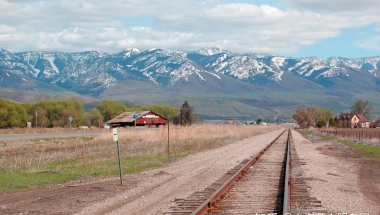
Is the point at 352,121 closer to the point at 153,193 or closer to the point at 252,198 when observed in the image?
the point at 153,193

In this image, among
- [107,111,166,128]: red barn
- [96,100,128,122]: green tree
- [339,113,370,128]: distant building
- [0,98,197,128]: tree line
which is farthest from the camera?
[96,100,128,122]: green tree

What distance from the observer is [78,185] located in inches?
673

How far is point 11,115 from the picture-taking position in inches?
4845

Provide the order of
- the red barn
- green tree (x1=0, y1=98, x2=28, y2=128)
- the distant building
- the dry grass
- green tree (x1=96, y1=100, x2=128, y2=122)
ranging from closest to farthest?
the dry grass → the red barn → green tree (x1=0, y1=98, x2=28, y2=128) → the distant building → green tree (x1=96, y1=100, x2=128, y2=122)

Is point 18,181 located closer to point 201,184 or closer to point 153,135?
point 201,184

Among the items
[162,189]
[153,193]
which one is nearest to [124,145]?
[162,189]

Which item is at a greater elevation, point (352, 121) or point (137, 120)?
point (137, 120)

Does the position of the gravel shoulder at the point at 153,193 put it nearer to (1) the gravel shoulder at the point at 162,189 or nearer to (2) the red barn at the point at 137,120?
(1) the gravel shoulder at the point at 162,189

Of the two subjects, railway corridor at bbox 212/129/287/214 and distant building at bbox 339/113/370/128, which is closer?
railway corridor at bbox 212/129/287/214

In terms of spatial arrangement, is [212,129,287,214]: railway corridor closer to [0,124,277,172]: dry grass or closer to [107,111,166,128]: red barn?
[0,124,277,172]: dry grass

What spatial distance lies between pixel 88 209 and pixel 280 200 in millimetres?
4558

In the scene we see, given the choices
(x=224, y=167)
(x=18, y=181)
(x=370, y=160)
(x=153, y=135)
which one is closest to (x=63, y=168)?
(x=18, y=181)

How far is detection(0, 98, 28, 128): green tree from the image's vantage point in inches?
4764

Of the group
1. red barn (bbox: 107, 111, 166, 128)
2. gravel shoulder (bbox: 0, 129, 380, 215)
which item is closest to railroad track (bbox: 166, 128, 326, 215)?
gravel shoulder (bbox: 0, 129, 380, 215)
